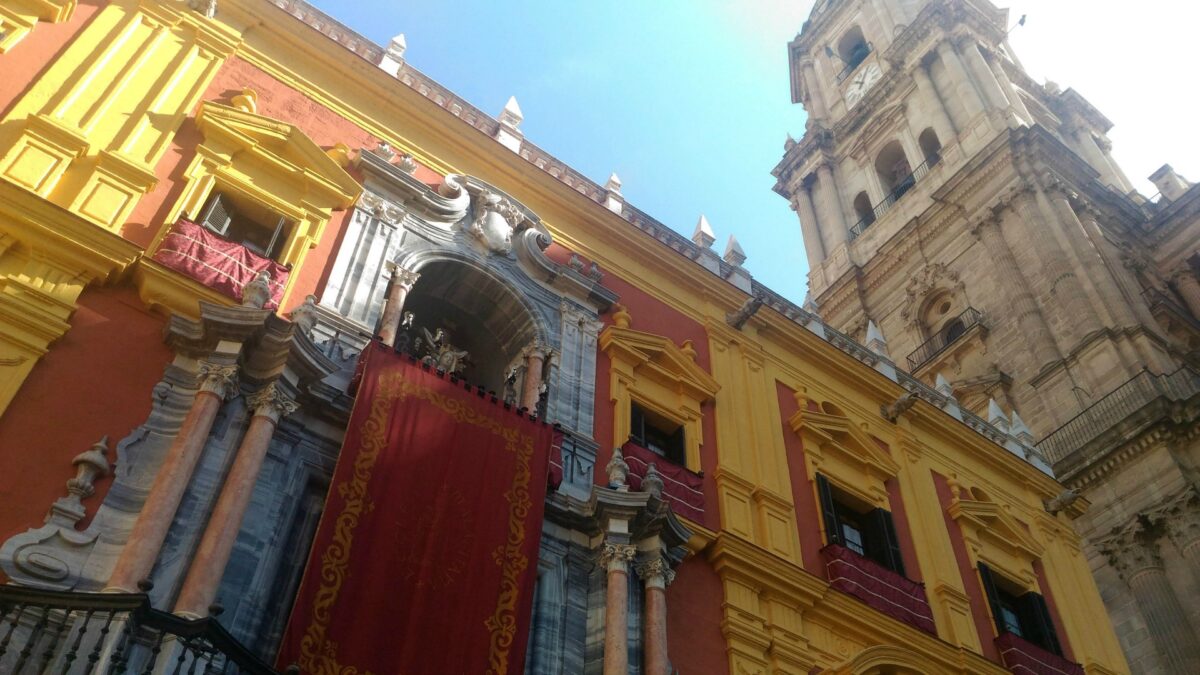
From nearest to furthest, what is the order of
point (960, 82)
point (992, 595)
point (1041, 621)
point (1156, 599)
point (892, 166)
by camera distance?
1. point (992, 595)
2. point (1041, 621)
3. point (1156, 599)
4. point (960, 82)
5. point (892, 166)

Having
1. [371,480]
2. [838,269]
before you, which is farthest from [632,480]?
[838,269]

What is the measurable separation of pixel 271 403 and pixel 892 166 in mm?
37193

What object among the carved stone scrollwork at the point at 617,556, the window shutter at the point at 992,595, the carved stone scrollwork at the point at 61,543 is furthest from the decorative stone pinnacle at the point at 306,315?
the window shutter at the point at 992,595

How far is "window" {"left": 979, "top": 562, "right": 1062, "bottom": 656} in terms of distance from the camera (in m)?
17.2

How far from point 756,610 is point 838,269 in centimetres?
2833

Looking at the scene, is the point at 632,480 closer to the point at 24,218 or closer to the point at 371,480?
the point at 371,480

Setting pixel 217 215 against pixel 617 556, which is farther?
pixel 217 215

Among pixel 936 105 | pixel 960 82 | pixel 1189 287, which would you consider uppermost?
pixel 960 82

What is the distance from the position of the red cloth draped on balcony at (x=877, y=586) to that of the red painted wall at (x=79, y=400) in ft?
30.6

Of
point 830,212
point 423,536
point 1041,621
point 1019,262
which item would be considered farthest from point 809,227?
point 423,536

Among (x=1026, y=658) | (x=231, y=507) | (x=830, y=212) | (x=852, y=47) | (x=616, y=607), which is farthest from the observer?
(x=852, y=47)

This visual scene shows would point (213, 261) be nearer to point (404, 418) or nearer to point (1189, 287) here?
point (404, 418)

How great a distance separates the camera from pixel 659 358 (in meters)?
15.8

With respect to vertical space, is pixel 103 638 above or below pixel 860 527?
below
